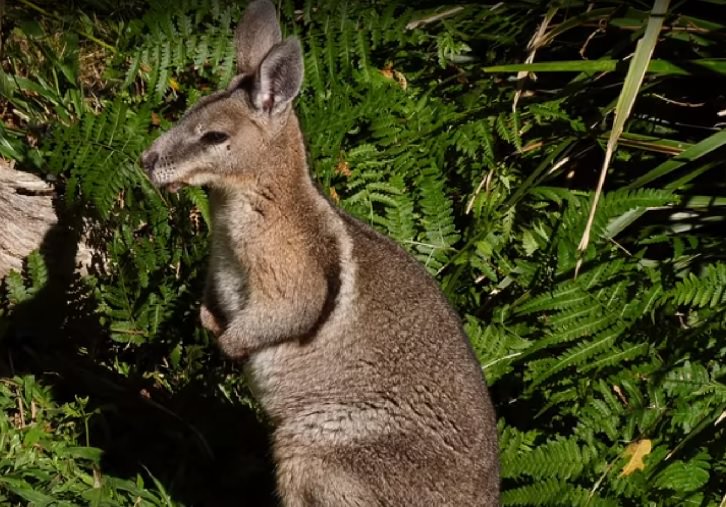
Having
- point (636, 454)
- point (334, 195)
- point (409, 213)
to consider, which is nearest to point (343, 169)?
point (334, 195)

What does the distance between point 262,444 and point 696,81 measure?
8.41 feet

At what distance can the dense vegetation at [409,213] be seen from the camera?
4.71 m

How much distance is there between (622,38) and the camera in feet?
18.2

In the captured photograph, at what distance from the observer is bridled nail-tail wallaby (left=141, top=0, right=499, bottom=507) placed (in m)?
4.27

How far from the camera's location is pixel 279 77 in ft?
14.4

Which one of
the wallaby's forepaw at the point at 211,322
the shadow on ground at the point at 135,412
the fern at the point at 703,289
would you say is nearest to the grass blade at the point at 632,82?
the fern at the point at 703,289

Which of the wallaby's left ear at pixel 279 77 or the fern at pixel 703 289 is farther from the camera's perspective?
the fern at pixel 703 289

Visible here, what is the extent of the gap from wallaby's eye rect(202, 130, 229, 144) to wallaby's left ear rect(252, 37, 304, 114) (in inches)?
7.2

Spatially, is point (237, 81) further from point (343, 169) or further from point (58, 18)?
point (58, 18)

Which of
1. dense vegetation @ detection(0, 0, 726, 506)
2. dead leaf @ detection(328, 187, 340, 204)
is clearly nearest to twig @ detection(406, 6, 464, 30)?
dense vegetation @ detection(0, 0, 726, 506)

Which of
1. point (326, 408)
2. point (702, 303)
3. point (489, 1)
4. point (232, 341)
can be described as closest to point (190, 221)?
point (232, 341)

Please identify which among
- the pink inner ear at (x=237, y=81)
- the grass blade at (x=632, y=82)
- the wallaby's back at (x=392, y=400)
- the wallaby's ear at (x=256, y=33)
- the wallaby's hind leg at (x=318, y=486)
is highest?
the wallaby's ear at (x=256, y=33)

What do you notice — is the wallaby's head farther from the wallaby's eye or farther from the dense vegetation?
the dense vegetation

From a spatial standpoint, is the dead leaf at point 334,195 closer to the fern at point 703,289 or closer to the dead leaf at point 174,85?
the dead leaf at point 174,85
